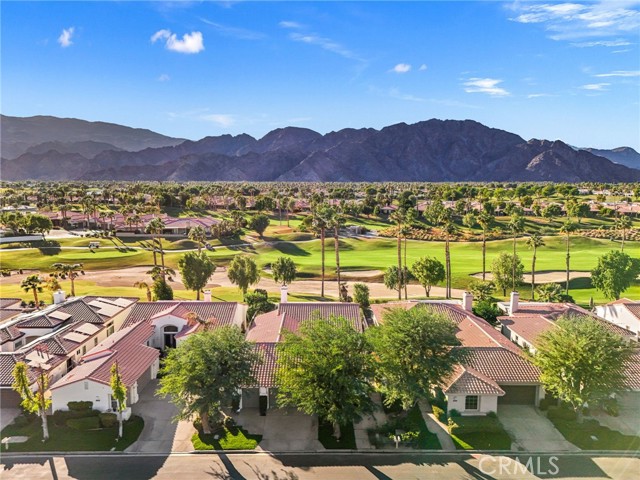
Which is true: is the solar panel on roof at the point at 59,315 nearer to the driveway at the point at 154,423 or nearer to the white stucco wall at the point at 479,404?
the driveway at the point at 154,423

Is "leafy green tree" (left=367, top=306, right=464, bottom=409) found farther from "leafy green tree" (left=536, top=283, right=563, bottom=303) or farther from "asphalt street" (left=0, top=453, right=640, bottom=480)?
"leafy green tree" (left=536, top=283, right=563, bottom=303)

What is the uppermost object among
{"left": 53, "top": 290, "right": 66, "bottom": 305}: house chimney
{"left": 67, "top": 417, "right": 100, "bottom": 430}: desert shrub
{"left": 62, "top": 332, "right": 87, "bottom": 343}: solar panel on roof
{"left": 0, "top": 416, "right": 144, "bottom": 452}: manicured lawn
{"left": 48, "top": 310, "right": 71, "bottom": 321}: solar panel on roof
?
{"left": 53, "top": 290, "right": 66, "bottom": 305}: house chimney

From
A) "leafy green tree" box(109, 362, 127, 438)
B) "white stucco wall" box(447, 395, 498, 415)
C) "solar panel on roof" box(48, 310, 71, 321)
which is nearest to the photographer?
"leafy green tree" box(109, 362, 127, 438)

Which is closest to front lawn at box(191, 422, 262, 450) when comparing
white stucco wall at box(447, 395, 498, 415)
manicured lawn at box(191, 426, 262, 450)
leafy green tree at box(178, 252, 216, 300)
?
manicured lawn at box(191, 426, 262, 450)

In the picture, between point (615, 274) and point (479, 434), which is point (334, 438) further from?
point (615, 274)

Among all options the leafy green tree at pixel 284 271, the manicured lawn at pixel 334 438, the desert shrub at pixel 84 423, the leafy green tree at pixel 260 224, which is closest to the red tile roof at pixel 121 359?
the desert shrub at pixel 84 423

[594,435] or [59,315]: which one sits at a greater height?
[59,315]
